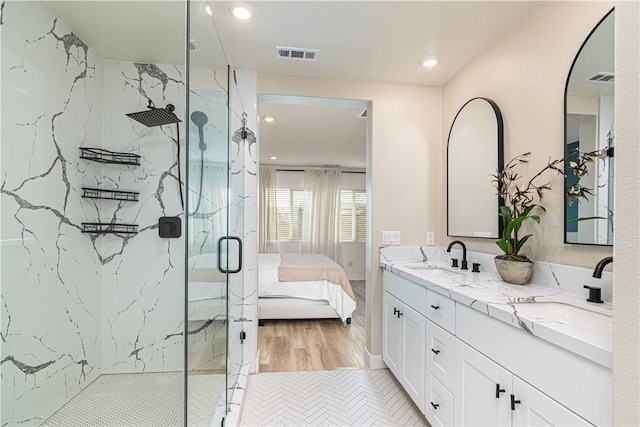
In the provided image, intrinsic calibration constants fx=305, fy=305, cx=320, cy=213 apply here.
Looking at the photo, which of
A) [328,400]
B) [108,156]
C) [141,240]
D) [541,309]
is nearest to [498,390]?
[541,309]

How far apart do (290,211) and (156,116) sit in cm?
452

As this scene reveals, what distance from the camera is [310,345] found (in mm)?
3002

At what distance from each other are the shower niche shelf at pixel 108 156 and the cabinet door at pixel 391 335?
2.15 meters

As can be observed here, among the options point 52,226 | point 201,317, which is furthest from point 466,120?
point 52,226

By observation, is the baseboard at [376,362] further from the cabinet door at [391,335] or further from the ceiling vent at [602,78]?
the ceiling vent at [602,78]

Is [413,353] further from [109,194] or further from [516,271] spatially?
[109,194]

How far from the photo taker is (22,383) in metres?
1.61

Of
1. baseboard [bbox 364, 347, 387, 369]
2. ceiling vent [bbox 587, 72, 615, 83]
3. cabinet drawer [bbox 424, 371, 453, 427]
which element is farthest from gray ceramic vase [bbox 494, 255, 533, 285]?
baseboard [bbox 364, 347, 387, 369]

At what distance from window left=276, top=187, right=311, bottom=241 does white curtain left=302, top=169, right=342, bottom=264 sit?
0.12 meters

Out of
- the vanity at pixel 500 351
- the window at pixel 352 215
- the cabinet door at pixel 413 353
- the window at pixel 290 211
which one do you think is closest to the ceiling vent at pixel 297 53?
the vanity at pixel 500 351

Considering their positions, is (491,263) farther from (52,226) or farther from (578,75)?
(52,226)

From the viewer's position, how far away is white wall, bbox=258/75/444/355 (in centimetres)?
252

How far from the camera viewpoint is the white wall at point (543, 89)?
1.43 m

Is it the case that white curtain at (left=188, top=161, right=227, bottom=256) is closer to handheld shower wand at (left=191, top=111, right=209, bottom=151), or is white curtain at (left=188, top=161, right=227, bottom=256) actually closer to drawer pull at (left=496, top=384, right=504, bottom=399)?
handheld shower wand at (left=191, top=111, right=209, bottom=151)
